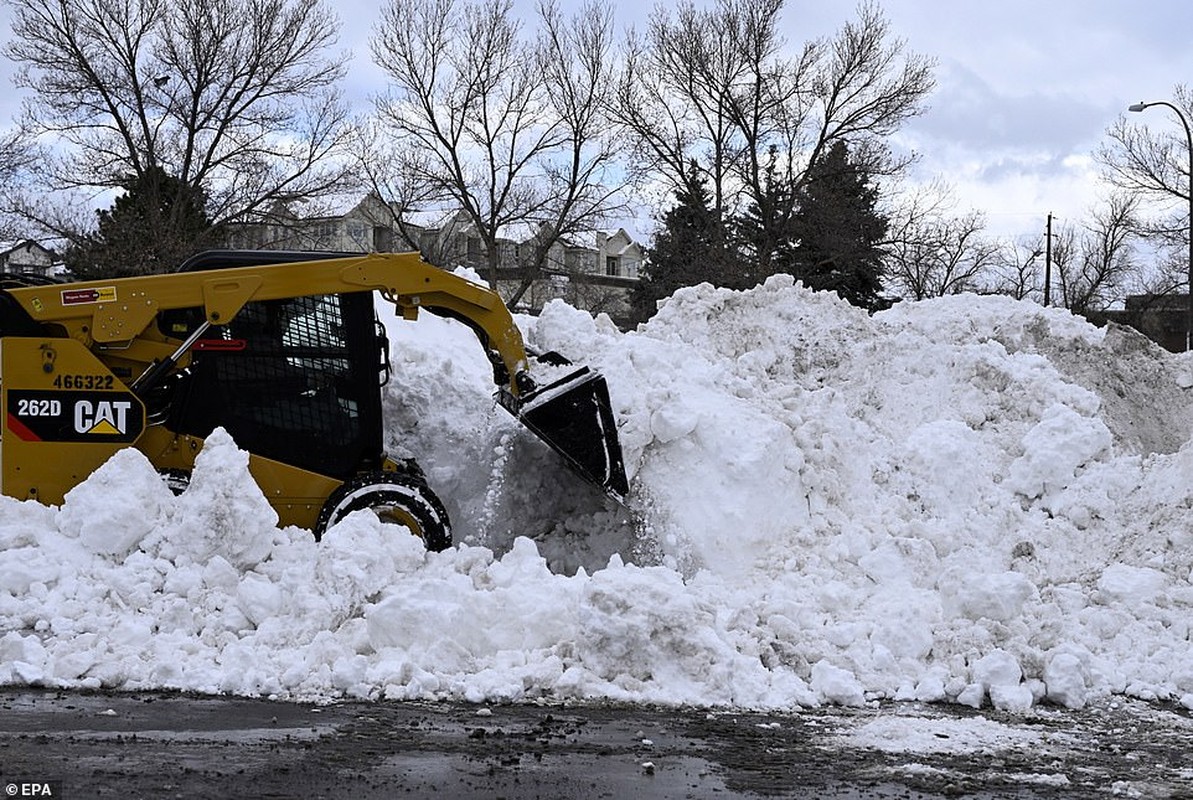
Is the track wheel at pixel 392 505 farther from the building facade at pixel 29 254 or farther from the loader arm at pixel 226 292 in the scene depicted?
the building facade at pixel 29 254

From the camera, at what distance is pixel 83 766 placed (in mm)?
4859

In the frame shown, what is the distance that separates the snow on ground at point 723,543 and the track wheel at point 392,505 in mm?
650

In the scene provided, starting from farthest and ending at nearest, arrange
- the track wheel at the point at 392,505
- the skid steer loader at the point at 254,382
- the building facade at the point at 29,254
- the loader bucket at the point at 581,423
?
the building facade at the point at 29,254
the loader bucket at the point at 581,423
the track wheel at the point at 392,505
the skid steer loader at the point at 254,382

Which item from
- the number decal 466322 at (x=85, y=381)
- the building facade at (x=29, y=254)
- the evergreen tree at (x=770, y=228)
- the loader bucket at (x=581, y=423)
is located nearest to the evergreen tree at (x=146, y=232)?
the building facade at (x=29, y=254)

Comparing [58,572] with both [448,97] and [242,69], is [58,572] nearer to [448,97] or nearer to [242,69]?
[242,69]

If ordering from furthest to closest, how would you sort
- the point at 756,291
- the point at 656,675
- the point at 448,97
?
the point at 448,97
the point at 756,291
the point at 656,675

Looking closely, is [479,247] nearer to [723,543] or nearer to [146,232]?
[146,232]

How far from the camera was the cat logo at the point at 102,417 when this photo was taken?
815cm

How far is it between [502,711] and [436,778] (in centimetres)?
125

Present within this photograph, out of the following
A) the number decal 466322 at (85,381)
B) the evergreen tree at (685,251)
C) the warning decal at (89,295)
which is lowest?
the number decal 466322 at (85,381)

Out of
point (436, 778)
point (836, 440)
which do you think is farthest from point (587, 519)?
point (436, 778)

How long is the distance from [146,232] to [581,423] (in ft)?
59.9

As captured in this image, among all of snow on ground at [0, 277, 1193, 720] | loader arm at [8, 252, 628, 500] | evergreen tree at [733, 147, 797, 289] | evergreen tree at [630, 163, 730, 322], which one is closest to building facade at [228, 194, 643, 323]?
evergreen tree at [630, 163, 730, 322]

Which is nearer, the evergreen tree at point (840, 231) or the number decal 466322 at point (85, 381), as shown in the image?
the number decal 466322 at point (85, 381)
